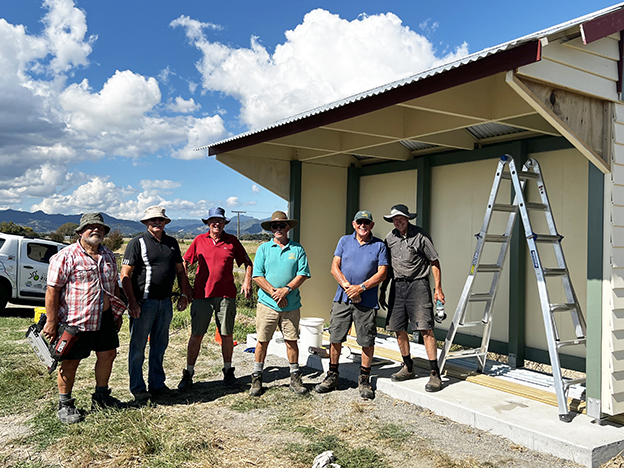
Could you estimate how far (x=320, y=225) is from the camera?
776 centimetres

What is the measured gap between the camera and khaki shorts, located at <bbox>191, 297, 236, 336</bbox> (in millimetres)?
5152

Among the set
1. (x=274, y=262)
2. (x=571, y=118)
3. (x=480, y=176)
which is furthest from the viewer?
(x=480, y=176)

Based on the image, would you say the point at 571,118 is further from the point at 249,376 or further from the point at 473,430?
the point at 249,376

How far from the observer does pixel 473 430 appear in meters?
4.11

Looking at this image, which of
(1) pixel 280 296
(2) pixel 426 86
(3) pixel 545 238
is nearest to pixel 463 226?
(3) pixel 545 238

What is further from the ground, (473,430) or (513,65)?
(513,65)

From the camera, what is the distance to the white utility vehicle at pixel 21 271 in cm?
1068

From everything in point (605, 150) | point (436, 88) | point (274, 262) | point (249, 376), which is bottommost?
point (249, 376)

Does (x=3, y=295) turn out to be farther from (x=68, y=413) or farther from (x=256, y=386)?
(x=256, y=386)

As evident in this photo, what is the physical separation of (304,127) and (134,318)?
2.53 m

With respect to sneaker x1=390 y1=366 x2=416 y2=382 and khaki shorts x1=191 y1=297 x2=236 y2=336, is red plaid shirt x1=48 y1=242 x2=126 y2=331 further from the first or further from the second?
sneaker x1=390 y1=366 x2=416 y2=382

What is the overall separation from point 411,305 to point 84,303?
2908 millimetres

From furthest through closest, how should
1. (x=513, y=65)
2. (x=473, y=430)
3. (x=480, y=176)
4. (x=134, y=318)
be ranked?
(x=480, y=176), (x=134, y=318), (x=473, y=430), (x=513, y=65)

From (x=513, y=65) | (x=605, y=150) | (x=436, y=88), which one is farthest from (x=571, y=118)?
(x=436, y=88)
